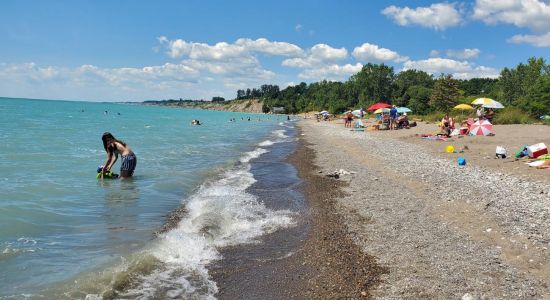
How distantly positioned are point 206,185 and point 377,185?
234 inches

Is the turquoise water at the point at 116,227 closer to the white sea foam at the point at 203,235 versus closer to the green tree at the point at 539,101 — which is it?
the white sea foam at the point at 203,235

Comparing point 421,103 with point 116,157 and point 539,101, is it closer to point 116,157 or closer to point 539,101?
point 539,101

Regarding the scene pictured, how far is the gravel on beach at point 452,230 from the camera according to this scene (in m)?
5.72

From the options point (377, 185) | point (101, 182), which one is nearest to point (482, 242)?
point (377, 185)

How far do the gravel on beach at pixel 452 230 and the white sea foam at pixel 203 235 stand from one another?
2.18 metres

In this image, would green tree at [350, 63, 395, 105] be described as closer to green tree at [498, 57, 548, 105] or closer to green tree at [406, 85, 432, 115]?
green tree at [406, 85, 432, 115]

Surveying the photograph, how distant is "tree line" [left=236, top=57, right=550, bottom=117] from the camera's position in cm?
5755

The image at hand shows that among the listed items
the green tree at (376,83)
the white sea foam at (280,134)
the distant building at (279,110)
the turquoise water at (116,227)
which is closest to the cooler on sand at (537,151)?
the turquoise water at (116,227)

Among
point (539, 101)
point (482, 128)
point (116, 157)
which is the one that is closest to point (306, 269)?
point (116, 157)

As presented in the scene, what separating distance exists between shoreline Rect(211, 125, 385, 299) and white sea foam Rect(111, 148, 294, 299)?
315mm

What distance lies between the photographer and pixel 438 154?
788 inches

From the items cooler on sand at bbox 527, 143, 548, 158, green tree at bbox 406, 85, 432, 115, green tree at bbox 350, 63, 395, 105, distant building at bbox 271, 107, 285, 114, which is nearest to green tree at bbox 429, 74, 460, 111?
green tree at bbox 406, 85, 432, 115

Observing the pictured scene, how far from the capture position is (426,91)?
8256 cm

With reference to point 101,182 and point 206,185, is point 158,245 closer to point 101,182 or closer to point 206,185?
point 206,185
